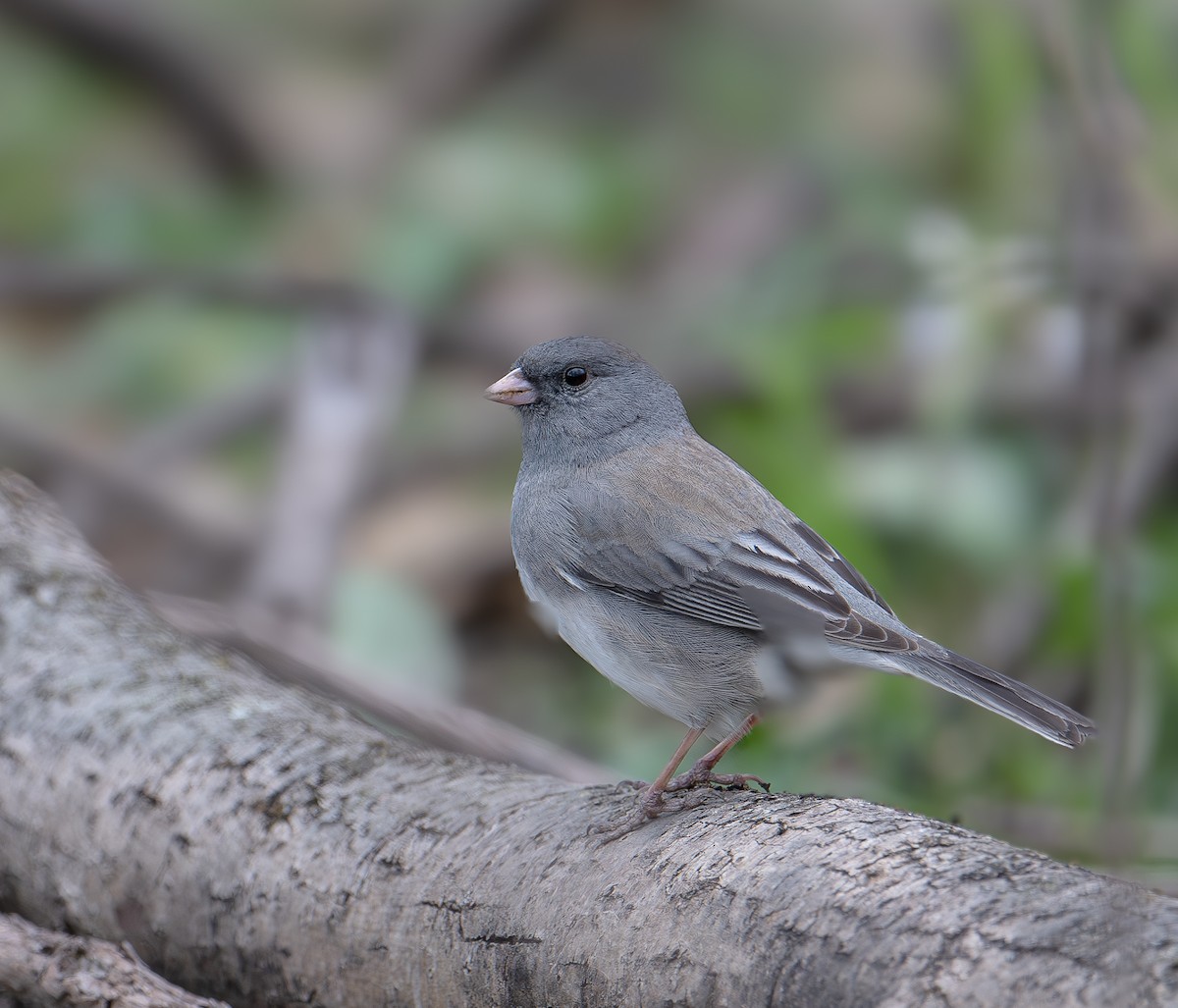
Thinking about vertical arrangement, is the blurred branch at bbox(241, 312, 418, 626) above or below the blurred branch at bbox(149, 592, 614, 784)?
above

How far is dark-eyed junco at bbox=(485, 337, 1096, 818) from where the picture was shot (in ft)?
5.99

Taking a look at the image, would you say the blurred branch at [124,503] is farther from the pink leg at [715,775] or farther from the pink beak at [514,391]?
the pink leg at [715,775]

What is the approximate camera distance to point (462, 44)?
5.69 meters

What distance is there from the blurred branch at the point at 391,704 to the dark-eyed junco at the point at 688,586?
0.21 m

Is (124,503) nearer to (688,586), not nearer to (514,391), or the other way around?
(514,391)

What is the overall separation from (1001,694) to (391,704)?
917mm

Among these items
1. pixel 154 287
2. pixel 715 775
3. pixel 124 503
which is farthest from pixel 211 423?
pixel 715 775

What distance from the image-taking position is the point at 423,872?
5.15 ft

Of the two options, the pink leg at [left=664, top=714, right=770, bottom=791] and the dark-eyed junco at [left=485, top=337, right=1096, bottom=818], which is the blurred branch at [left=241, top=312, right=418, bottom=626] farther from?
the pink leg at [left=664, top=714, right=770, bottom=791]

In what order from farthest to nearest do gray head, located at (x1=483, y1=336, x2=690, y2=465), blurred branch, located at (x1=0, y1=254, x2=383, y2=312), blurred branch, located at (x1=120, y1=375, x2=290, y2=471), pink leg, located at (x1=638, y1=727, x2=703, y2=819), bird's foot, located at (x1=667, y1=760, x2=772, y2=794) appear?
blurred branch, located at (x1=0, y1=254, x2=383, y2=312) → blurred branch, located at (x1=120, y1=375, x2=290, y2=471) → gray head, located at (x1=483, y1=336, x2=690, y2=465) → bird's foot, located at (x1=667, y1=760, x2=772, y2=794) → pink leg, located at (x1=638, y1=727, x2=703, y2=819)

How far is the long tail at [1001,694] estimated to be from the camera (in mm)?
1623

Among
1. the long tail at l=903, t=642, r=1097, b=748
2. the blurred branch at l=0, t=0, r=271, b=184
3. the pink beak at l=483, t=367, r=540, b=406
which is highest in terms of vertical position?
the blurred branch at l=0, t=0, r=271, b=184

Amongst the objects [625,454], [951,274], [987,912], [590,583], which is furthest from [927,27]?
[987,912]

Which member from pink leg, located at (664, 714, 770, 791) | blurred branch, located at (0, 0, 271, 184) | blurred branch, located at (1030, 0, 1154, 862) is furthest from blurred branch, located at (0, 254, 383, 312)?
blurred branch, located at (1030, 0, 1154, 862)
